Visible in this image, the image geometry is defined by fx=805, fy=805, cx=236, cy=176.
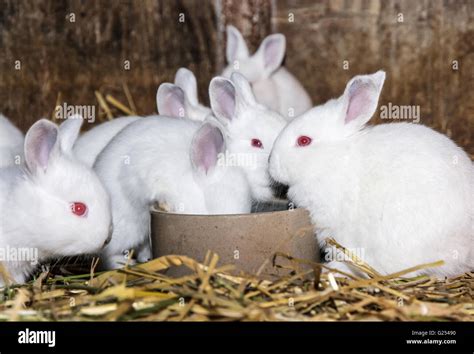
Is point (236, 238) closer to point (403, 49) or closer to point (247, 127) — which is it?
point (247, 127)

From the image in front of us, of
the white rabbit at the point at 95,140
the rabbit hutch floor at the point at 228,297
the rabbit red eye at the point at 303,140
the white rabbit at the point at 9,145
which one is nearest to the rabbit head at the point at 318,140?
the rabbit red eye at the point at 303,140

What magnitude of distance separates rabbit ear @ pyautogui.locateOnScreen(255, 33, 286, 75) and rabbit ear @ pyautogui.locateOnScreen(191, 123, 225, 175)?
6.64 feet

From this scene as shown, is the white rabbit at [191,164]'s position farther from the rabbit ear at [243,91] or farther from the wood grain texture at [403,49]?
the wood grain texture at [403,49]

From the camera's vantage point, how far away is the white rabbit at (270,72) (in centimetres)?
617

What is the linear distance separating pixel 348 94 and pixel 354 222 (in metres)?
0.65

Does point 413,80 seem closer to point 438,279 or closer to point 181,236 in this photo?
point 438,279

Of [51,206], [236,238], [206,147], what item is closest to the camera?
[236,238]

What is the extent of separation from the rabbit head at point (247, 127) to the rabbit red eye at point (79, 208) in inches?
37.8

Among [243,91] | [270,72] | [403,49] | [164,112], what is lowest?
[164,112]

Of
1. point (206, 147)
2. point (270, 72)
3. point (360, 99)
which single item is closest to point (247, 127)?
point (206, 147)

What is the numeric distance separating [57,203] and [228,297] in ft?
3.40

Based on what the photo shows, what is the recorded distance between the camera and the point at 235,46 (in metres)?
6.26
